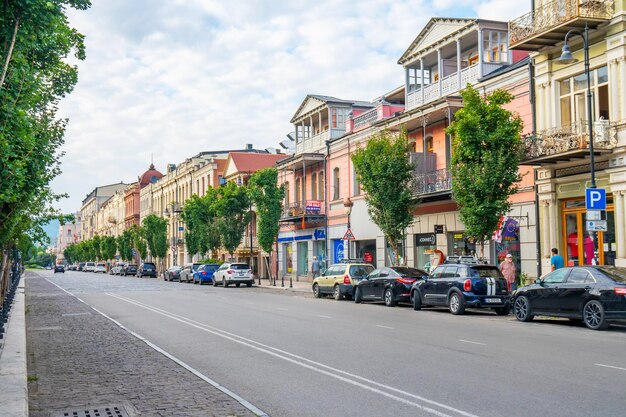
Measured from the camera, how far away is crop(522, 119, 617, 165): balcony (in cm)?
2156

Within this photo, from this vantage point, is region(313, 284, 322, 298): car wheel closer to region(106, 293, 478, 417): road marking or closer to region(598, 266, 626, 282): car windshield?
region(106, 293, 478, 417): road marking

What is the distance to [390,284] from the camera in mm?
24766

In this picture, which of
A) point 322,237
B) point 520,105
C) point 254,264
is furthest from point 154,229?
point 520,105

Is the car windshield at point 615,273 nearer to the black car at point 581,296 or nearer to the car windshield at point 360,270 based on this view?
the black car at point 581,296

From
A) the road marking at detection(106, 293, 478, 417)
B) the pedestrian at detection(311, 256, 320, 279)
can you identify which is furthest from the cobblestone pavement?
the pedestrian at detection(311, 256, 320, 279)

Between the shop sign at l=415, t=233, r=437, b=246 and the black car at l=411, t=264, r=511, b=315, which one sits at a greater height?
the shop sign at l=415, t=233, r=437, b=246

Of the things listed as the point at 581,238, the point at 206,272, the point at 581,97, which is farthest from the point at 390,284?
the point at 206,272

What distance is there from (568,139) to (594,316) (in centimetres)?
792

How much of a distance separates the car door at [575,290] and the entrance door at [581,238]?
5.31 meters

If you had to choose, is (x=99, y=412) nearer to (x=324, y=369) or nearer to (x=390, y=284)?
(x=324, y=369)

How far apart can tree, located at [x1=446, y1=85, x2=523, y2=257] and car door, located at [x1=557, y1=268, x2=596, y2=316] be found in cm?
601

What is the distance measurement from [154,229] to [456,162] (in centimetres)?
6107

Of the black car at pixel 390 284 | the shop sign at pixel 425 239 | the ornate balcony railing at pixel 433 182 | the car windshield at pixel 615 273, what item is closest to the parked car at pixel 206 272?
the shop sign at pixel 425 239

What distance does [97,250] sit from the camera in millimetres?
129750
